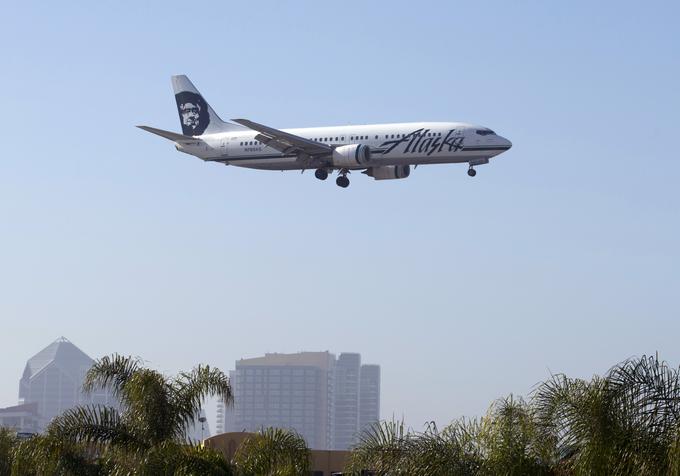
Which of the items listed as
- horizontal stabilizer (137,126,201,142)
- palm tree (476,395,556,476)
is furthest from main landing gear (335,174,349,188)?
palm tree (476,395,556,476)

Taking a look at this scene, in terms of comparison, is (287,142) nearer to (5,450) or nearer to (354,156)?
(354,156)

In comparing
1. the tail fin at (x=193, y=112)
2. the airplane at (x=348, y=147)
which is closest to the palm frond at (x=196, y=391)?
the airplane at (x=348, y=147)

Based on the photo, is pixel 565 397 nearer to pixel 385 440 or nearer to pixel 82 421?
pixel 385 440

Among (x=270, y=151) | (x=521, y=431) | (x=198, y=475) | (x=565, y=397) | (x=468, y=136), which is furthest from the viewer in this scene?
(x=270, y=151)

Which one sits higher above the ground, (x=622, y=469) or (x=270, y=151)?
(x=270, y=151)

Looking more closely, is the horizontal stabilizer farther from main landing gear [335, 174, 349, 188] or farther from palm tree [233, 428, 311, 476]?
palm tree [233, 428, 311, 476]

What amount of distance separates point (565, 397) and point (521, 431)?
1881 mm

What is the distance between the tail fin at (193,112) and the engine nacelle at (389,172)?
553 inches

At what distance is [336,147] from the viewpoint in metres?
83.0

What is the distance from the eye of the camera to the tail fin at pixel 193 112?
9762 centimetres

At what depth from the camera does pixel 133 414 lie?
31.9 metres

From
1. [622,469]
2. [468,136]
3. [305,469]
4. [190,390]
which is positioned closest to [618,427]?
[622,469]

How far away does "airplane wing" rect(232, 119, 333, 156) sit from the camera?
81.8 meters

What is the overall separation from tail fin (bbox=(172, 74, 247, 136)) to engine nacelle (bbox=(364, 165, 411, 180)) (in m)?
14.0
